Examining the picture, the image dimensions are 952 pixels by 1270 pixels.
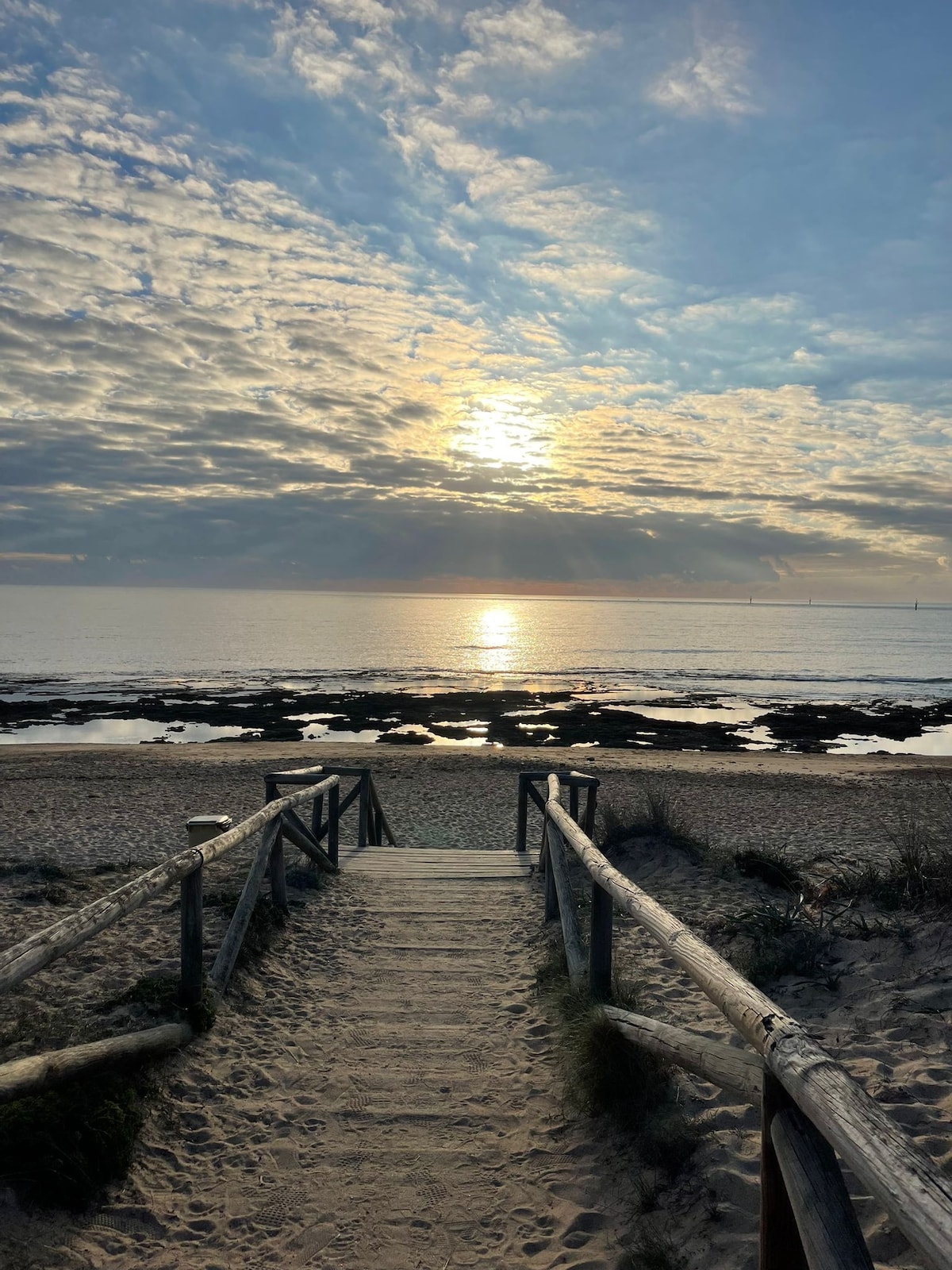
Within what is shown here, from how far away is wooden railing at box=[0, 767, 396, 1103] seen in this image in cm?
320

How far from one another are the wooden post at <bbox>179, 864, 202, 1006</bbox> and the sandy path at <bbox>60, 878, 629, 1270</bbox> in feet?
0.98

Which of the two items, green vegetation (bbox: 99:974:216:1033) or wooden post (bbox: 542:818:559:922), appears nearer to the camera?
green vegetation (bbox: 99:974:216:1033)

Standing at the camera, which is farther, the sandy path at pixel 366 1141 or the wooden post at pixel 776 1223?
the sandy path at pixel 366 1141

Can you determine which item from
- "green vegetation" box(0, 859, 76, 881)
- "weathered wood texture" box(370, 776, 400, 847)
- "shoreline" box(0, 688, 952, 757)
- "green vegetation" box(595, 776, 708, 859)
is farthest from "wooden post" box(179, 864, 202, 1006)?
"shoreline" box(0, 688, 952, 757)

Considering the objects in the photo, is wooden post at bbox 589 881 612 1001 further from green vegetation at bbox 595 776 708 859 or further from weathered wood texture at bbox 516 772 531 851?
weathered wood texture at bbox 516 772 531 851

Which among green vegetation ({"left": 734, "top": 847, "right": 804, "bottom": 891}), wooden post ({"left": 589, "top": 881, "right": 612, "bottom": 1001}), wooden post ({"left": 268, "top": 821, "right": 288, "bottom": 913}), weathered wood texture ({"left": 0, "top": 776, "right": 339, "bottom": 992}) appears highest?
weathered wood texture ({"left": 0, "top": 776, "right": 339, "bottom": 992})

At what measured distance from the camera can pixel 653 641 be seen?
333ft

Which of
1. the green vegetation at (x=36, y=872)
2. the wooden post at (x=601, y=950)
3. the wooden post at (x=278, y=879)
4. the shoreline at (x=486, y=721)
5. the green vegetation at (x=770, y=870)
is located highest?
the wooden post at (x=601, y=950)

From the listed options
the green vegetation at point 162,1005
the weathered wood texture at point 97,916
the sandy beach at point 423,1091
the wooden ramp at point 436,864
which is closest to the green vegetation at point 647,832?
the sandy beach at point 423,1091

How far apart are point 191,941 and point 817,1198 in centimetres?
358

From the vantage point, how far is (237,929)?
5.48 metres

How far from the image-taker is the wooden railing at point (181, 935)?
3201mm

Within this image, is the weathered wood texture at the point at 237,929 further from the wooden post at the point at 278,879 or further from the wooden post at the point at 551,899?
the wooden post at the point at 551,899

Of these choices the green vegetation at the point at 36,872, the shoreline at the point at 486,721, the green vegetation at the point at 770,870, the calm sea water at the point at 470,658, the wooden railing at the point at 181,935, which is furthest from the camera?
the calm sea water at the point at 470,658
